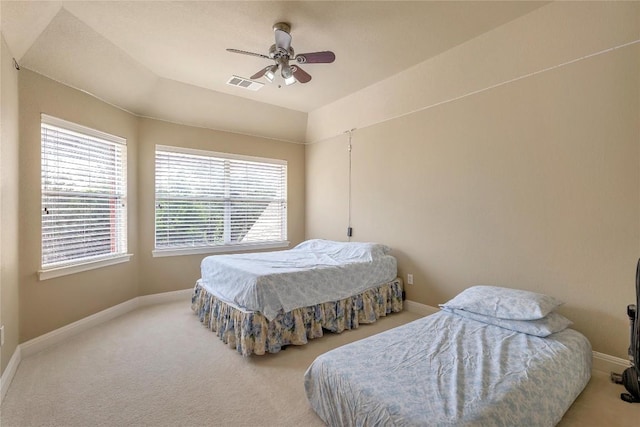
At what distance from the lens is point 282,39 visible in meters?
2.56

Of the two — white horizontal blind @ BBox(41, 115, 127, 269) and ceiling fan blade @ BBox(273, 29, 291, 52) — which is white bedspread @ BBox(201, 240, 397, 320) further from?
ceiling fan blade @ BBox(273, 29, 291, 52)

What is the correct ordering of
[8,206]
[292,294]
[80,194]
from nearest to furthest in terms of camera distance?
1. [8,206]
2. [292,294]
3. [80,194]

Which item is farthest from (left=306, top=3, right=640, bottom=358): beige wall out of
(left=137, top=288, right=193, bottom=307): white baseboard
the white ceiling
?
(left=137, top=288, right=193, bottom=307): white baseboard

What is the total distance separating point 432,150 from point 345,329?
2283 millimetres

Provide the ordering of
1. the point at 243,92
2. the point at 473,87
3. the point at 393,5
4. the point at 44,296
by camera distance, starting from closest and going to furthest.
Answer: the point at 393,5
the point at 44,296
the point at 473,87
the point at 243,92

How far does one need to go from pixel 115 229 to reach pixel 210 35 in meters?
2.56

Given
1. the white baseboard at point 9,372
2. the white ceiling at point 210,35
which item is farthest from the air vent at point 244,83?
the white baseboard at point 9,372

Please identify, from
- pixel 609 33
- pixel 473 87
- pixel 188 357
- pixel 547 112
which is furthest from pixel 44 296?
pixel 609 33

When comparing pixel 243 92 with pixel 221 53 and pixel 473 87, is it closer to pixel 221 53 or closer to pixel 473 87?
pixel 221 53

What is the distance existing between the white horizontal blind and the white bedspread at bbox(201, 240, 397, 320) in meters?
1.24

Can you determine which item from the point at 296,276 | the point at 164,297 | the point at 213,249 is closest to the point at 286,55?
the point at 296,276

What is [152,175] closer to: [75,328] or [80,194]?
[80,194]

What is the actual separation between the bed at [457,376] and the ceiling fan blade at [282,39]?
97.2 inches

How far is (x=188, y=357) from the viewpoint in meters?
2.63
